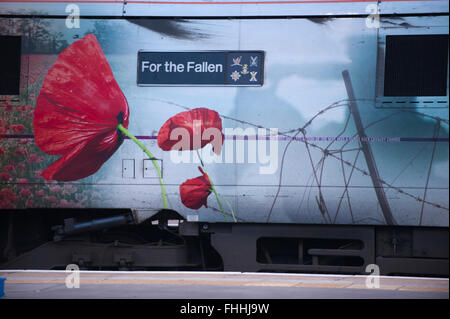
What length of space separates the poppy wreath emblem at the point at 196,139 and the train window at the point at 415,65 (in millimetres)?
1899

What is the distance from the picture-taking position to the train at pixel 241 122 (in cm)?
663

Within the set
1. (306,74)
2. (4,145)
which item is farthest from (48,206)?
(306,74)

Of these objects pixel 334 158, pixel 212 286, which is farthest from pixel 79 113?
pixel 334 158

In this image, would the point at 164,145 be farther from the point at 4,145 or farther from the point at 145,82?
the point at 4,145

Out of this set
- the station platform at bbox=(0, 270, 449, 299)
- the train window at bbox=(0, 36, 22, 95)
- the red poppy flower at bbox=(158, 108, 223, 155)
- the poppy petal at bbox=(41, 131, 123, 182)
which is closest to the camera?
the station platform at bbox=(0, 270, 449, 299)

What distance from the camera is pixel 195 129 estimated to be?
6789mm

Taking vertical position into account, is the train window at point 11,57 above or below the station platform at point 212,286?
above

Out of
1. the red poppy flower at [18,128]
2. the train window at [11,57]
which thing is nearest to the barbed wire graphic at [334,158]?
the red poppy flower at [18,128]

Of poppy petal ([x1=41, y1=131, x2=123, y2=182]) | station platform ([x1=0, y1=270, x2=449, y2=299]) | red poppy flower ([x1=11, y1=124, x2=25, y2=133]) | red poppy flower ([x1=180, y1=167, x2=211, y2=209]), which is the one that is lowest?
station platform ([x1=0, y1=270, x2=449, y2=299])

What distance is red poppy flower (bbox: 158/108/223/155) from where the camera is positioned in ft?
22.2

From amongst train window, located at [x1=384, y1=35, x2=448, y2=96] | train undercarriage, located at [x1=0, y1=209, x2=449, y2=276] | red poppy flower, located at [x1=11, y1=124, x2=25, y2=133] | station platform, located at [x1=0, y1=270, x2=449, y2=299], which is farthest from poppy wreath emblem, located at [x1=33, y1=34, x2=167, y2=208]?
train window, located at [x1=384, y1=35, x2=448, y2=96]

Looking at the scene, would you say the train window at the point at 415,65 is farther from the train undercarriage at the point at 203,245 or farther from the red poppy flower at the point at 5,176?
the red poppy flower at the point at 5,176

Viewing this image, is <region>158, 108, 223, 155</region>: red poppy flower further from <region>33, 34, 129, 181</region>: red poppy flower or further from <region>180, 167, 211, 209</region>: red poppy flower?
<region>33, 34, 129, 181</region>: red poppy flower
